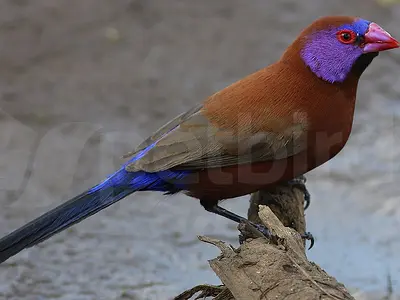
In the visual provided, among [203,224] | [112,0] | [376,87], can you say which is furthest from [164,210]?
[112,0]

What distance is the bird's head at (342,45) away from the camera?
336 centimetres

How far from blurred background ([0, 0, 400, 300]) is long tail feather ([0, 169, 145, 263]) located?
1.08m

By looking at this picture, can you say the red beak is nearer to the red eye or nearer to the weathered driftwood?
the red eye

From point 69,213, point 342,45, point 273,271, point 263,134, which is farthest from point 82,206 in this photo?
point 342,45

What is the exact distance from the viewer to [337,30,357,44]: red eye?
11.1 feet

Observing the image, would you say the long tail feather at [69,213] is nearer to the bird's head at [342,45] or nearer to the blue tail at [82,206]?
the blue tail at [82,206]

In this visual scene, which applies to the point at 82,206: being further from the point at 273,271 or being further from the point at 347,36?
the point at 347,36

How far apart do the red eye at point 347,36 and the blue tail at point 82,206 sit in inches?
33.7

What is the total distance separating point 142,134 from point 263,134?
87.4 inches

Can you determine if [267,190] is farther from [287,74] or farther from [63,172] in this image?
[63,172]

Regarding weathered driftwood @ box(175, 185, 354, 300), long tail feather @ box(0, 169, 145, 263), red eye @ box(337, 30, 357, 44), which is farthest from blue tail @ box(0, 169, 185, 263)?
red eye @ box(337, 30, 357, 44)

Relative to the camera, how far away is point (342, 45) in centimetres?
339

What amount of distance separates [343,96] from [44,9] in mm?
3924

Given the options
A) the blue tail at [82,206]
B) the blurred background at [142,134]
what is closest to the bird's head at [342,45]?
the blue tail at [82,206]
